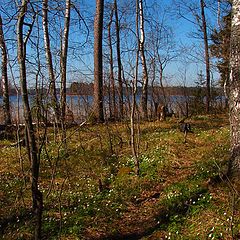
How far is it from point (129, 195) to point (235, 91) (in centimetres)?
254

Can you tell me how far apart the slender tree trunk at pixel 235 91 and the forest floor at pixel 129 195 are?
30 cm

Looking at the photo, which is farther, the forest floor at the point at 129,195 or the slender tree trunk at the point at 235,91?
the slender tree trunk at the point at 235,91

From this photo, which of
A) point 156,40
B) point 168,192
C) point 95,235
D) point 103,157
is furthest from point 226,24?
point 95,235

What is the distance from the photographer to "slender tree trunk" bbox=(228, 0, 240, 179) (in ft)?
15.6

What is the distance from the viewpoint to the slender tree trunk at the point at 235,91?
4.75 metres

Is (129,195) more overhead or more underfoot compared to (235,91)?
more underfoot

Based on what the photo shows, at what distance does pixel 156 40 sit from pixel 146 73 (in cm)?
544

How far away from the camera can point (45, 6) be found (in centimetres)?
471

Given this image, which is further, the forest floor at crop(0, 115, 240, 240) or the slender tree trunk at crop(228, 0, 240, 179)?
the slender tree trunk at crop(228, 0, 240, 179)

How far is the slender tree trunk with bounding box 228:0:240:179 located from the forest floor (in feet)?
0.99

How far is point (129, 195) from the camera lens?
217 inches

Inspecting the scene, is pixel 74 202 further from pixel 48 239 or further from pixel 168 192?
pixel 168 192

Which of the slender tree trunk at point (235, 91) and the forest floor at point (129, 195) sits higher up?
the slender tree trunk at point (235, 91)

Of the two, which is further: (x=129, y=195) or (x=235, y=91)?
(x=129, y=195)
